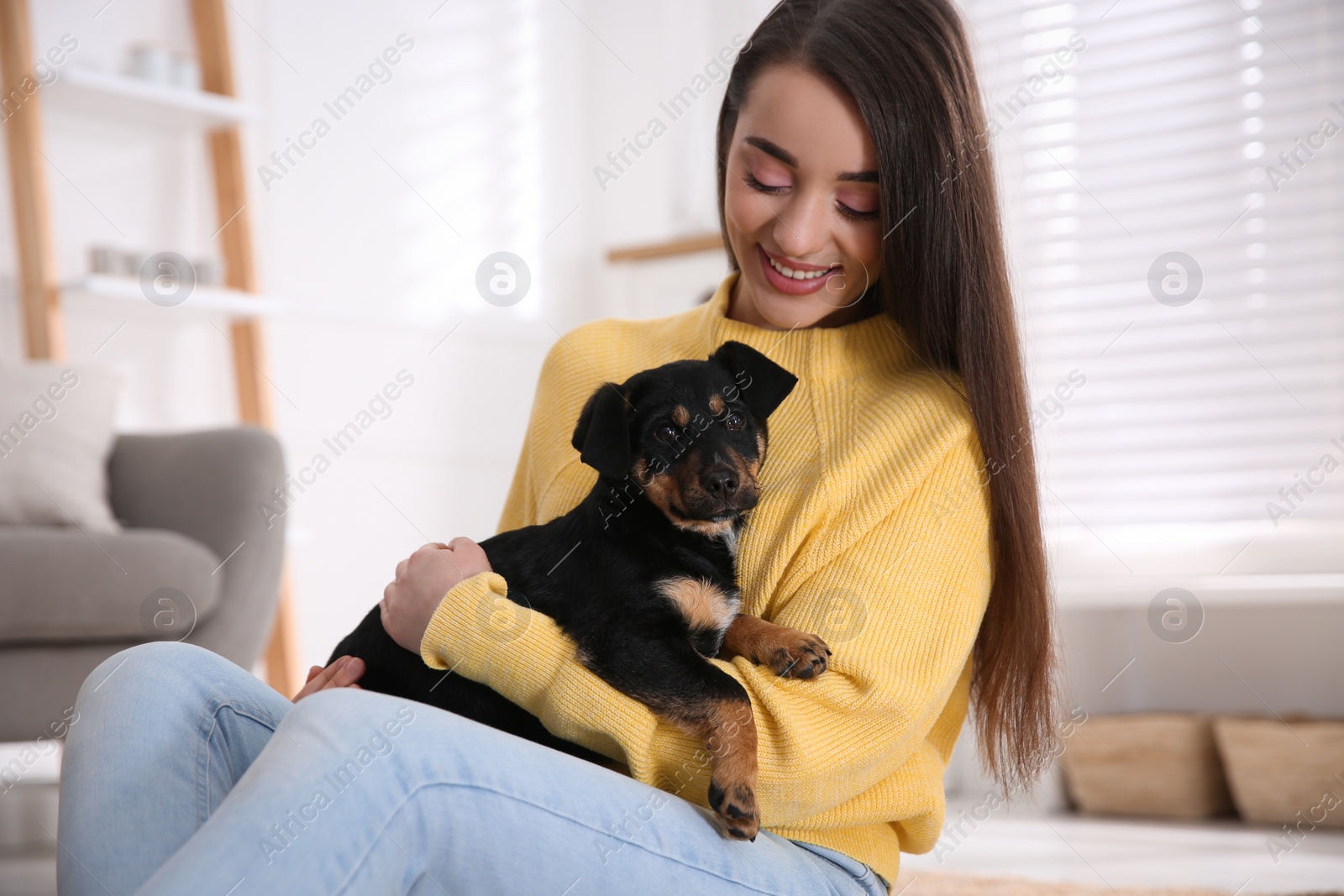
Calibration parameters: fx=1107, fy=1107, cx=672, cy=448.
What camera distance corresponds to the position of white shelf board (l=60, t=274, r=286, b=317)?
3.79m

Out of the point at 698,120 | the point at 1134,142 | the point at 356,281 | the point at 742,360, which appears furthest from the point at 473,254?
the point at 742,360

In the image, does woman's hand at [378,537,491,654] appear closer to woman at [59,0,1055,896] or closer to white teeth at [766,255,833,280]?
woman at [59,0,1055,896]

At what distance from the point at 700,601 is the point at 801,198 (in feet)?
1.93

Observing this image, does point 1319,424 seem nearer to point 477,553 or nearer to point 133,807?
point 477,553

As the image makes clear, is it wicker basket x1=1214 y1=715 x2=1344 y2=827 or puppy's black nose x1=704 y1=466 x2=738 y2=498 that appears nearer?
puppy's black nose x1=704 y1=466 x2=738 y2=498

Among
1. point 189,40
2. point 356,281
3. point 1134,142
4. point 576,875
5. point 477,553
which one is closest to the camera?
point 576,875

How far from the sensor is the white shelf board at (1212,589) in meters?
3.51

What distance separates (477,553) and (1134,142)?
339cm

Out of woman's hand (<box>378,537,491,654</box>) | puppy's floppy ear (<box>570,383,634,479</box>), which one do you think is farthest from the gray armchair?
puppy's floppy ear (<box>570,383,634,479</box>)

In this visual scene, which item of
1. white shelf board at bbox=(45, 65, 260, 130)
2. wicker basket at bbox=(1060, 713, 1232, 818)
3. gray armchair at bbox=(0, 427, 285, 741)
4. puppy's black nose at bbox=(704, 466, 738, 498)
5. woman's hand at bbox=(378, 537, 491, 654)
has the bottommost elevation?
wicker basket at bbox=(1060, 713, 1232, 818)

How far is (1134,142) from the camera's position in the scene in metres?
3.96

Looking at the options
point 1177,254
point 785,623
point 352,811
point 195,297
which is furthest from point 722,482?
point 195,297

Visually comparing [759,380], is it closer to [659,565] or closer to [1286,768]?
[659,565]

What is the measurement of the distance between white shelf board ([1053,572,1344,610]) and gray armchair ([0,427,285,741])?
93.1 inches
